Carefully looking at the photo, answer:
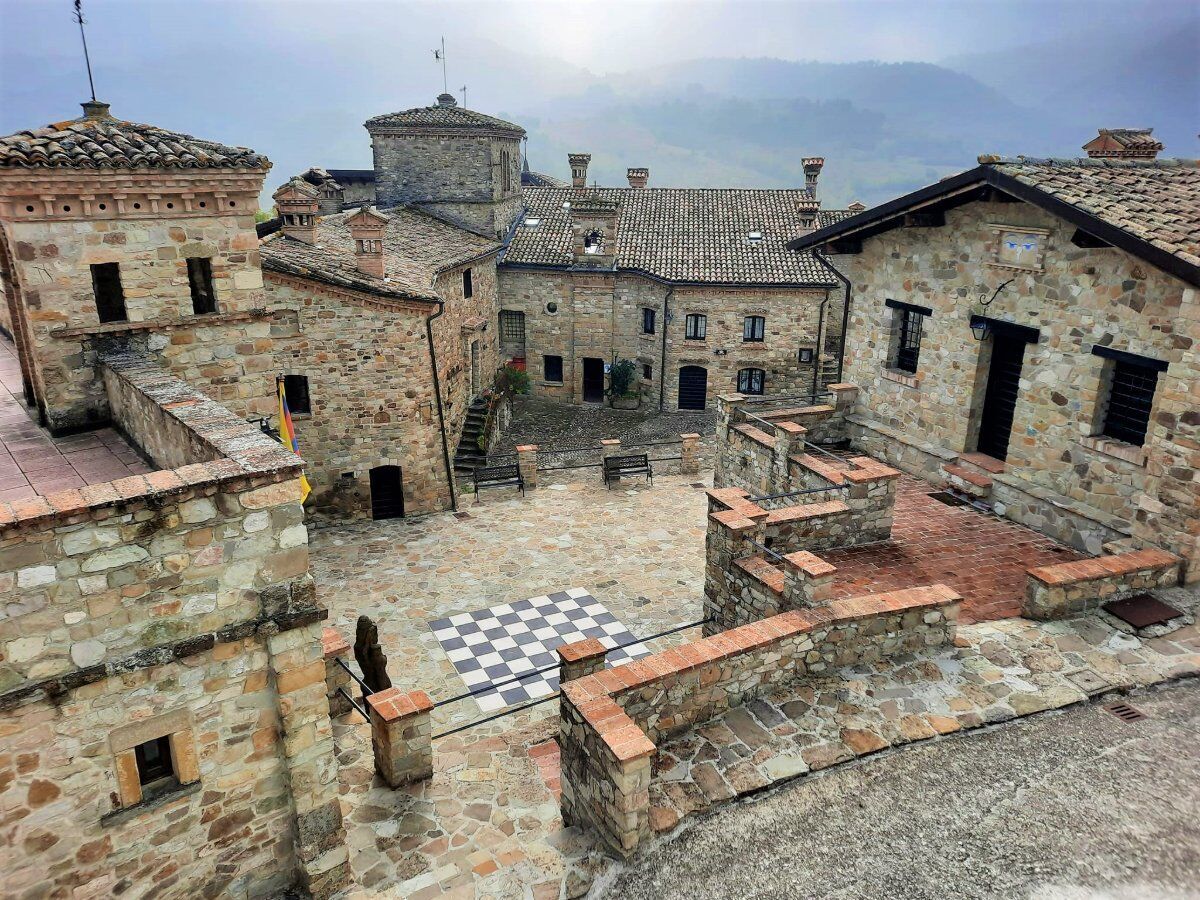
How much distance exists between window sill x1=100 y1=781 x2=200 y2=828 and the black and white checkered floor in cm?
583

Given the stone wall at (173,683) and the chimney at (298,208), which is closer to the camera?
the stone wall at (173,683)

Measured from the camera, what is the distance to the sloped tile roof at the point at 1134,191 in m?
9.41

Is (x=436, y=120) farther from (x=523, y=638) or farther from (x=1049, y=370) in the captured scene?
(x=1049, y=370)

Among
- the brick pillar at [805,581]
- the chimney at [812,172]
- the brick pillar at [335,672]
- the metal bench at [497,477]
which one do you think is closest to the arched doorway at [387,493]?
the metal bench at [497,477]

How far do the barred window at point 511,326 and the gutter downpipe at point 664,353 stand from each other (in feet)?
20.7

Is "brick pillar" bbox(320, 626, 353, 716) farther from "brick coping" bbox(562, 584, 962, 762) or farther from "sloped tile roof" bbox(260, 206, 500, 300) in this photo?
"sloped tile roof" bbox(260, 206, 500, 300)

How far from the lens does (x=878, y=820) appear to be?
664 cm

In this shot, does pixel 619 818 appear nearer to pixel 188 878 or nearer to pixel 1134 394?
pixel 188 878

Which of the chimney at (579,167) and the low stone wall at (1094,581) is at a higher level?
the chimney at (579,167)

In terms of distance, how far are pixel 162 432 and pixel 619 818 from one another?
19.2 feet

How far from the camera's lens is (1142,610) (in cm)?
933

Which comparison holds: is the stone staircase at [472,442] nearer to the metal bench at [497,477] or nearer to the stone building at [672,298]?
the metal bench at [497,477]

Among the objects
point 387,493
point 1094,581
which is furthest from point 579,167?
point 1094,581

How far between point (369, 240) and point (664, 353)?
1481cm
